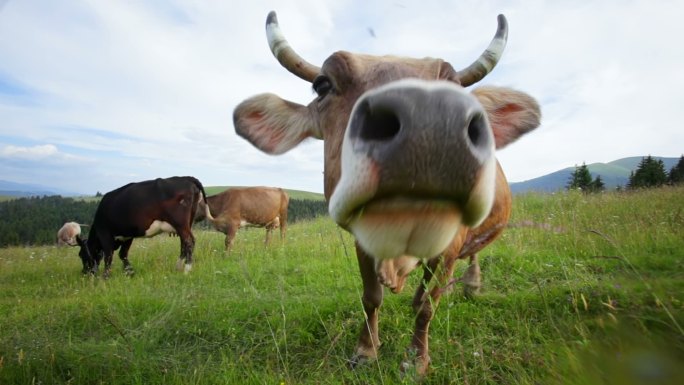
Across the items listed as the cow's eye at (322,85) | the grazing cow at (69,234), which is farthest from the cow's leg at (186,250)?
the grazing cow at (69,234)

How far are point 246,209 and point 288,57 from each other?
1183 centimetres

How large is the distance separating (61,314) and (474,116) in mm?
5707

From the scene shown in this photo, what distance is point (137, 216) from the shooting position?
30.0 feet

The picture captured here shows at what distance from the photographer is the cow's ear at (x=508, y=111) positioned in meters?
3.14

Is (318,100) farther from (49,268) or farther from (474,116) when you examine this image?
(49,268)

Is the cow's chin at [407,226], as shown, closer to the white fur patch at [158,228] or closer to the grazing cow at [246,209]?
the white fur patch at [158,228]

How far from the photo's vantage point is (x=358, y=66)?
2355mm

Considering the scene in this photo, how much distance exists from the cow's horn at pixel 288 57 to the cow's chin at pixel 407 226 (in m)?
1.87

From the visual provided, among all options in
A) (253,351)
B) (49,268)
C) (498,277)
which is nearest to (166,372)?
(253,351)

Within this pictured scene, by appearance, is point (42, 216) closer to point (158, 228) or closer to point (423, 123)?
point (158, 228)

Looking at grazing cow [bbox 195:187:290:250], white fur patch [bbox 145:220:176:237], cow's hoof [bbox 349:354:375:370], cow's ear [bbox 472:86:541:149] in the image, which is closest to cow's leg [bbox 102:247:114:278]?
white fur patch [bbox 145:220:176:237]

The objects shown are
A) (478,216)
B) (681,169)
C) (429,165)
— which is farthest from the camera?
(681,169)

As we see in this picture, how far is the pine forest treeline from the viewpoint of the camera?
150 ft

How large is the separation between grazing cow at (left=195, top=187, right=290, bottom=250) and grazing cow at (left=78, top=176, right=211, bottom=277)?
9.67 ft
